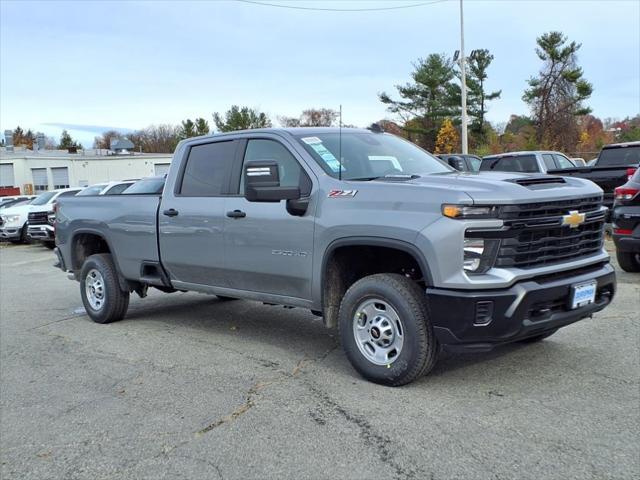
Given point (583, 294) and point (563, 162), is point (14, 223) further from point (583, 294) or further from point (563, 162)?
point (583, 294)

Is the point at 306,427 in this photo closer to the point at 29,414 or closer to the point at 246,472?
the point at 246,472

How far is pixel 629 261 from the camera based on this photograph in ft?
29.5

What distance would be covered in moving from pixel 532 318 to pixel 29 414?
3615mm

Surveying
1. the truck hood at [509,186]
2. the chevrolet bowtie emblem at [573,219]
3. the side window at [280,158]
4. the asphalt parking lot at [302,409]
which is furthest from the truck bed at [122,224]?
the chevrolet bowtie emblem at [573,219]

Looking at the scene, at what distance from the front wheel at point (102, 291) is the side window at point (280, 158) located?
2.48m

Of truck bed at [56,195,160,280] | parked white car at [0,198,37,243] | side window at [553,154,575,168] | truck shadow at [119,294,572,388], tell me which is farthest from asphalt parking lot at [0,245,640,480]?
parked white car at [0,198,37,243]

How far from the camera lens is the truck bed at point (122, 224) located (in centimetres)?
667

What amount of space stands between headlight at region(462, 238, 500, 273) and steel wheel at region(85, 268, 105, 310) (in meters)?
4.75

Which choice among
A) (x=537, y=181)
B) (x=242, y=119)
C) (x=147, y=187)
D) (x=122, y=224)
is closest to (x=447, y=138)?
(x=242, y=119)

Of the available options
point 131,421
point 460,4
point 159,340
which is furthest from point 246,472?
point 460,4

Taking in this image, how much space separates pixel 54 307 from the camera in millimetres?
8781

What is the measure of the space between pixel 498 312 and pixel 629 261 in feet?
19.3

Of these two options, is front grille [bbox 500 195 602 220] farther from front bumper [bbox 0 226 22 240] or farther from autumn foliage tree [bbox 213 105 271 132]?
autumn foliage tree [bbox 213 105 271 132]

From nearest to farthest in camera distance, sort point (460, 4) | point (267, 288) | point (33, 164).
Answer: point (267, 288) < point (460, 4) < point (33, 164)
